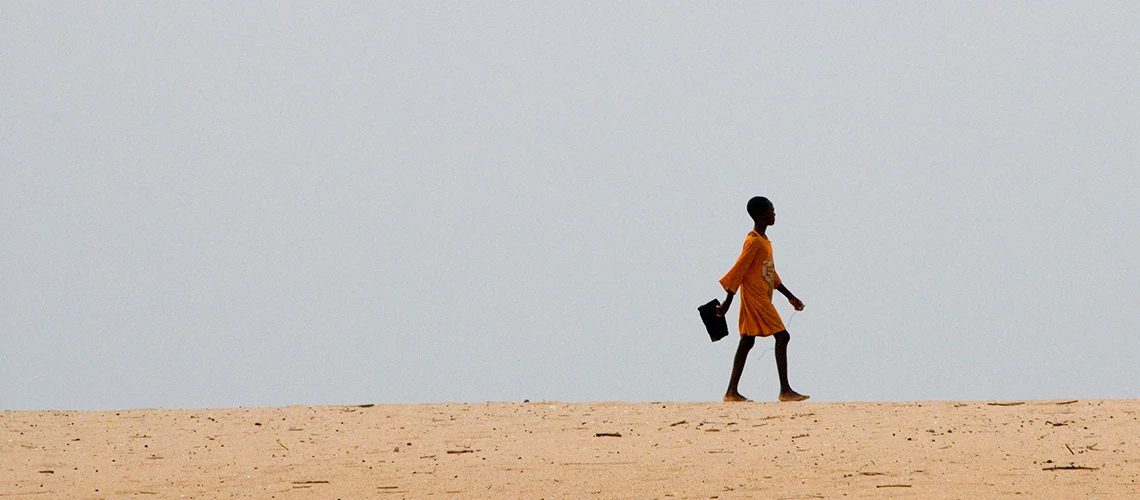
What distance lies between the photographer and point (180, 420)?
13062 mm

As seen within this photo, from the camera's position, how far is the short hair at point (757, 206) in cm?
1346

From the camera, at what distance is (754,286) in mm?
13398

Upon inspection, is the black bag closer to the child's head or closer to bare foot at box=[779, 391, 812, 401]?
bare foot at box=[779, 391, 812, 401]

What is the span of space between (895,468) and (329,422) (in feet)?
17.1

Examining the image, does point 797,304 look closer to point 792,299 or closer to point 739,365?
point 792,299

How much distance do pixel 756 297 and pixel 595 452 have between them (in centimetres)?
343

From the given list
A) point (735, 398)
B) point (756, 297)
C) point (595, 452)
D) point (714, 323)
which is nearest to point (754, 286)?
point (756, 297)

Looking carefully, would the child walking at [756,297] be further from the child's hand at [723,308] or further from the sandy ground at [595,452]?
the sandy ground at [595,452]

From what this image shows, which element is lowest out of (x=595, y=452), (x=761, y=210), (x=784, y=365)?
(x=595, y=452)

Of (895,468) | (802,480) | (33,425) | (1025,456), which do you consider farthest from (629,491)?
(33,425)

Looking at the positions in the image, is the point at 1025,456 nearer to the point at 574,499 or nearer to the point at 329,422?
the point at 574,499

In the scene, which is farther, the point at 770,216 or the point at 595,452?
the point at 770,216

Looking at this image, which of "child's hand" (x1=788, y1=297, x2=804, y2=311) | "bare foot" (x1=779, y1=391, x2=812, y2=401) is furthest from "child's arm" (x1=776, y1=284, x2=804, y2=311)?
"bare foot" (x1=779, y1=391, x2=812, y2=401)

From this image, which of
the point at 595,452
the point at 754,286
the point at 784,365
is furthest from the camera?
the point at 754,286
